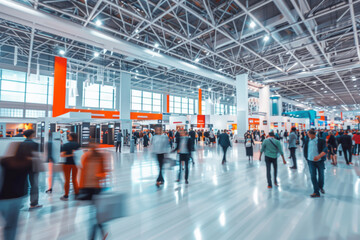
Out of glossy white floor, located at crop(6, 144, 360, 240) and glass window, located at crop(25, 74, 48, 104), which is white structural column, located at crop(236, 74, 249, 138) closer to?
glossy white floor, located at crop(6, 144, 360, 240)

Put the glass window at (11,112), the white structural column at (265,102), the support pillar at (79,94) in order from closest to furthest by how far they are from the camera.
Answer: the glass window at (11,112), the white structural column at (265,102), the support pillar at (79,94)

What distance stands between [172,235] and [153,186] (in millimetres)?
2106

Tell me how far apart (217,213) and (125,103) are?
14099 millimetres

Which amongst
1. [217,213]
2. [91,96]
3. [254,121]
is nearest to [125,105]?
[91,96]

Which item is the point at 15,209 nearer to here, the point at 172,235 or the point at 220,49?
the point at 172,235

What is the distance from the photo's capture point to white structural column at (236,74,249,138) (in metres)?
16.2

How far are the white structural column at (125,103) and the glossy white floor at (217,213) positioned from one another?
424 inches

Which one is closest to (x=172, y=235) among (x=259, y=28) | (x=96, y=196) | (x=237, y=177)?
(x=96, y=196)

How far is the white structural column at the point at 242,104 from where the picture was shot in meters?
16.2

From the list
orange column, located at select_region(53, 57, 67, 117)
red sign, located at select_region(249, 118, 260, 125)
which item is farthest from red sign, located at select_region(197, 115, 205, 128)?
orange column, located at select_region(53, 57, 67, 117)

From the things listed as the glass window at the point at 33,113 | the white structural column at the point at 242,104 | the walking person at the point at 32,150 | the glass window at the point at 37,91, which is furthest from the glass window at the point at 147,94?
the walking person at the point at 32,150

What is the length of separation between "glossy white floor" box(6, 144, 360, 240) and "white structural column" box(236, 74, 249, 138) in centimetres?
1154

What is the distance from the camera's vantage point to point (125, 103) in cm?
1587

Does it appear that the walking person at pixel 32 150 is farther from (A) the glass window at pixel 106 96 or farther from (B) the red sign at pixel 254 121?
(A) the glass window at pixel 106 96
